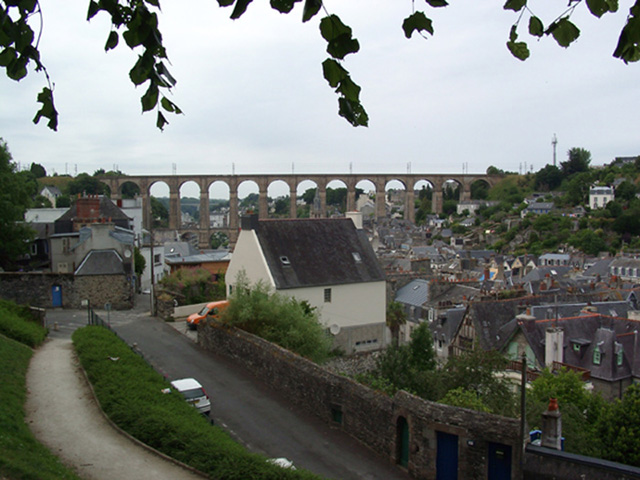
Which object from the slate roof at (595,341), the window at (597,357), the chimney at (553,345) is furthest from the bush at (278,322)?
the window at (597,357)

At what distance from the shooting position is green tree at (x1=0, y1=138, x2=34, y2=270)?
79.9 ft

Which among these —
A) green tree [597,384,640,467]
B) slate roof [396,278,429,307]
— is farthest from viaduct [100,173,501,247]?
green tree [597,384,640,467]

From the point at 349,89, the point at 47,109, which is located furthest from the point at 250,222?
the point at 349,89

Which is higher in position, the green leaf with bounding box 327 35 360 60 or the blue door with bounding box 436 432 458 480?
the green leaf with bounding box 327 35 360 60

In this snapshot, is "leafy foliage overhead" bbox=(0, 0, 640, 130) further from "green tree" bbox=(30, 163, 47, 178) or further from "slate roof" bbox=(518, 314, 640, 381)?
"green tree" bbox=(30, 163, 47, 178)

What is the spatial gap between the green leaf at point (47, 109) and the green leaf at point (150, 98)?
1.67 ft

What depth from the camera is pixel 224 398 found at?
1277cm

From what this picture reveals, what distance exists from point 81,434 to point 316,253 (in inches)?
462

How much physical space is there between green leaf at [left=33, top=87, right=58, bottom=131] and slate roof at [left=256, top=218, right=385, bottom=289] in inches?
598

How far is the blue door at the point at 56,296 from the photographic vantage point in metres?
23.2

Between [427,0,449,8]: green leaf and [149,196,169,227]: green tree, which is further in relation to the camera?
[149,196,169,227]: green tree

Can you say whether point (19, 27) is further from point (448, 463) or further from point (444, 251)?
point (444, 251)

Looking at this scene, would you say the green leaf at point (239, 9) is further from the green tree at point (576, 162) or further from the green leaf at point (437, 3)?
the green tree at point (576, 162)

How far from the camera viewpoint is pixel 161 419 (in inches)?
356
